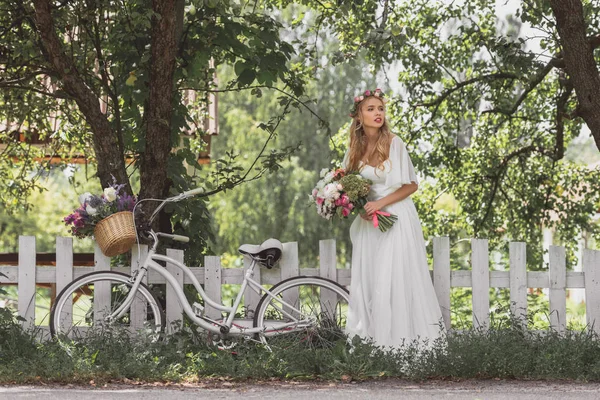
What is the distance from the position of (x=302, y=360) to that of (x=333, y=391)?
0.73 meters

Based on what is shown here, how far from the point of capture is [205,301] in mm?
8023

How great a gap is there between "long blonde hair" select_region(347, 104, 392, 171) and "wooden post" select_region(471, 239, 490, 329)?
1.05 m

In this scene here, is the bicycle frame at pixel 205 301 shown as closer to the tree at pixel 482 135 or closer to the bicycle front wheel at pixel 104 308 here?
the bicycle front wheel at pixel 104 308

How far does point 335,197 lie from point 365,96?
937 mm

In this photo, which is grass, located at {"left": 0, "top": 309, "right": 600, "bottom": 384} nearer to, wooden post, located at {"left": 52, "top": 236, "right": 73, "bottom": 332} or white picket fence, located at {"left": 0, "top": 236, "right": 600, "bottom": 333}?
white picket fence, located at {"left": 0, "top": 236, "right": 600, "bottom": 333}

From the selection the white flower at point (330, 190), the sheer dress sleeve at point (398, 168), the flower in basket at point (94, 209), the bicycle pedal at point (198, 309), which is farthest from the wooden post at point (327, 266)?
the flower in basket at point (94, 209)

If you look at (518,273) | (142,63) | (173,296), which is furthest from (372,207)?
(142,63)

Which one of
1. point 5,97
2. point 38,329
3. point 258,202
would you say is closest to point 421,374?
point 38,329

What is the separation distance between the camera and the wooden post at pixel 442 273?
8148 millimetres

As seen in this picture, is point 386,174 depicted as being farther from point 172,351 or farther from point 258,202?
point 258,202

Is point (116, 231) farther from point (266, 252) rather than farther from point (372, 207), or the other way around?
point (372, 207)

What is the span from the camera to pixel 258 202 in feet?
137

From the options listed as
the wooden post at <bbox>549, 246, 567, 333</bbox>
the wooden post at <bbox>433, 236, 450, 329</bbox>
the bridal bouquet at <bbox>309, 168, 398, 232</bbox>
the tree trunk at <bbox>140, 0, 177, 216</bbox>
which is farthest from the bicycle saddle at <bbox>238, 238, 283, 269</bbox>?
the wooden post at <bbox>549, 246, 567, 333</bbox>

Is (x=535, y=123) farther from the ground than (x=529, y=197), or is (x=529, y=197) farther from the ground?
(x=535, y=123)
